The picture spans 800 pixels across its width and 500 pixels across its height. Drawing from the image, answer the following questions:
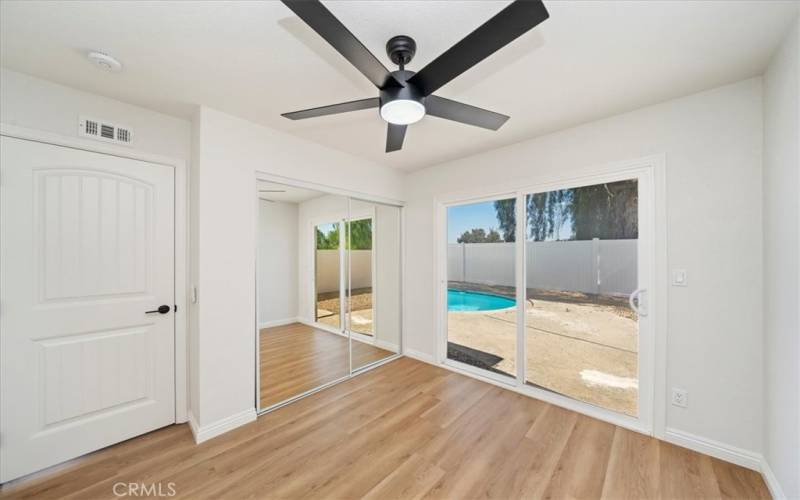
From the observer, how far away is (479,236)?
10.9 ft

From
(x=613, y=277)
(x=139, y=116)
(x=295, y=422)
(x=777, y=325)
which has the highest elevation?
(x=139, y=116)

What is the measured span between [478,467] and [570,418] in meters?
1.09

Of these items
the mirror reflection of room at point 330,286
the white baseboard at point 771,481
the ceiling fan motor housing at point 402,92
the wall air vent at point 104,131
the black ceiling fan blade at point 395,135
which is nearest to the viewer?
the ceiling fan motor housing at point 402,92

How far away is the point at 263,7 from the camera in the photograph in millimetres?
1332

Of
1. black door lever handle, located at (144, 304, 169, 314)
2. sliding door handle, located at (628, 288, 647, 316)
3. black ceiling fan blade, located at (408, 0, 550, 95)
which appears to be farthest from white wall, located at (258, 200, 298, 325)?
sliding door handle, located at (628, 288, 647, 316)

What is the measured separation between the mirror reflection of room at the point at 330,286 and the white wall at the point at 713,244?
2.65 m

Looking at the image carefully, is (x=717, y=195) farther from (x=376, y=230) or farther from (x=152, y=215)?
(x=152, y=215)

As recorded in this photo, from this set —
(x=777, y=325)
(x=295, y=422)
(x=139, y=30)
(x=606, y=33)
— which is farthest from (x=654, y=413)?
(x=139, y=30)

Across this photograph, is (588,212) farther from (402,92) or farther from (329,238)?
(329,238)

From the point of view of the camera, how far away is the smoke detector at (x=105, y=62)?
1.62 meters

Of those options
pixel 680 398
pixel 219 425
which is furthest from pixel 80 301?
pixel 680 398

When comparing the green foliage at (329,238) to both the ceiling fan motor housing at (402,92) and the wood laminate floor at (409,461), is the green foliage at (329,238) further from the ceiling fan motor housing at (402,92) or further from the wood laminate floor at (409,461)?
the ceiling fan motor housing at (402,92)

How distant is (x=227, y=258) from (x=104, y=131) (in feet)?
4.00


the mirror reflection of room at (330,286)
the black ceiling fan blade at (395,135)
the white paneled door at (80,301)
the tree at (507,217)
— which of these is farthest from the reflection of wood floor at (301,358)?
the black ceiling fan blade at (395,135)
